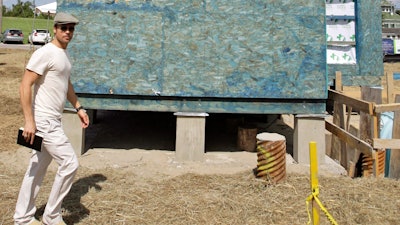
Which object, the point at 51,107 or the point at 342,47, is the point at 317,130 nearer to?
the point at 342,47

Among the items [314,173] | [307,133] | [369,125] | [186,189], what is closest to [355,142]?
[369,125]


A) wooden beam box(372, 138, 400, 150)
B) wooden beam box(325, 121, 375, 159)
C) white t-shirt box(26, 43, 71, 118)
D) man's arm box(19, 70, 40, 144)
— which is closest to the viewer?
man's arm box(19, 70, 40, 144)

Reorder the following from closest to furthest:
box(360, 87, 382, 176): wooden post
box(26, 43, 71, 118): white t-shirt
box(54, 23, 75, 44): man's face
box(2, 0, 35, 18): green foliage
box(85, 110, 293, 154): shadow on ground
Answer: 1. box(26, 43, 71, 118): white t-shirt
2. box(54, 23, 75, 44): man's face
3. box(360, 87, 382, 176): wooden post
4. box(85, 110, 293, 154): shadow on ground
5. box(2, 0, 35, 18): green foliage

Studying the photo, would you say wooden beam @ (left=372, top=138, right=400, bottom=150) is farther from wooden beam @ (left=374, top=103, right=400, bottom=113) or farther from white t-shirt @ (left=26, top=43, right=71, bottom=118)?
white t-shirt @ (left=26, top=43, right=71, bottom=118)

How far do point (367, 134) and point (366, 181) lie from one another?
1435mm

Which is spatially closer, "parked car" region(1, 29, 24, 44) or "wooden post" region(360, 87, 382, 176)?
"wooden post" region(360, 87, 382, 176)

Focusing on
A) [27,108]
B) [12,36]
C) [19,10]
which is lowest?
[27,108]

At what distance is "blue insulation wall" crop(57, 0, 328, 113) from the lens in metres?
6.57

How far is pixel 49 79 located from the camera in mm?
3480

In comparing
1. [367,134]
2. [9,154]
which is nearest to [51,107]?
[9,154]

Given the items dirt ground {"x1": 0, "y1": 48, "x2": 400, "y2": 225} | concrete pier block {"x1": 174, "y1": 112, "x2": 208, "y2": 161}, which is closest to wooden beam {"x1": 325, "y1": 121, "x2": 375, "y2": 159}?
dirt ground {"x1": 0, "y1": 48, "x2": 400, "y2": 225}

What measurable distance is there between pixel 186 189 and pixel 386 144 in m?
3.22

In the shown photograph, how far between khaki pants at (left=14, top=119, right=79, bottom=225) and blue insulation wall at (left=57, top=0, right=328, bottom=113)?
10.4 ft

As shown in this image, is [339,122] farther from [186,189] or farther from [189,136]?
[186,189]
